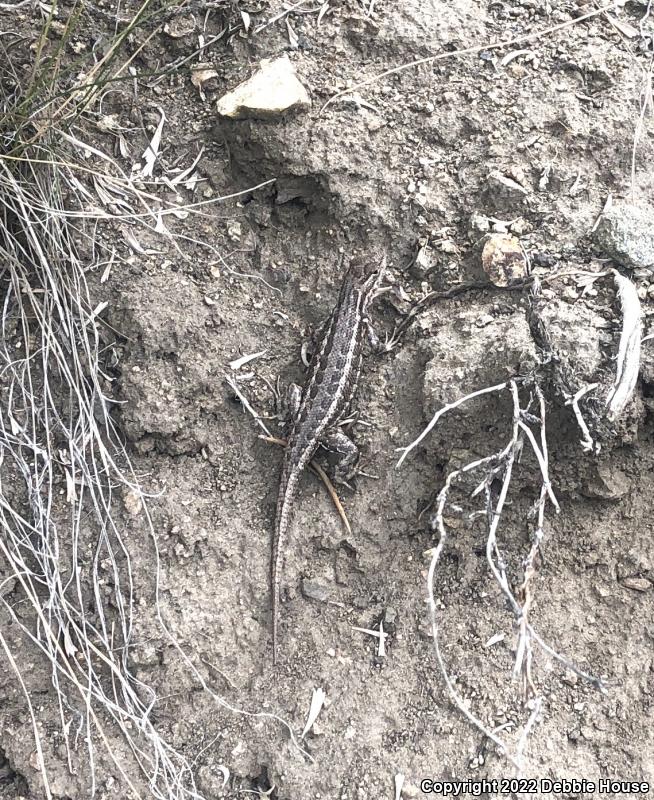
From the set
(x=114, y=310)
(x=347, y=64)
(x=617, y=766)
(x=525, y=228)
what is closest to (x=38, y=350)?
(x=114, y=310)

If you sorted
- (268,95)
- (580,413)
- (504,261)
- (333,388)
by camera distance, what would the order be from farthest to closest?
(333,388) → (268,95) → (504,261) → (580,413)

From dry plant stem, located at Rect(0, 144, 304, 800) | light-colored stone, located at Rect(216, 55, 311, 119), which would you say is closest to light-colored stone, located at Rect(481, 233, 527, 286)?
light-colored stone, located at Rect(216, 55, 311, 119)

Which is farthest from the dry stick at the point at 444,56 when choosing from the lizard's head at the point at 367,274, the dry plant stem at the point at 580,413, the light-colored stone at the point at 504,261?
the dry plant stem at the point at 580,413

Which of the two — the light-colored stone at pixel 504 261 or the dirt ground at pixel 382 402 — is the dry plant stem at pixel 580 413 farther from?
the light-colored stone at pixel 504 261

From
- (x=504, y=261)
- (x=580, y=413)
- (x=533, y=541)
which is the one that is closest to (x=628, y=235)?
(x=504, y=261)

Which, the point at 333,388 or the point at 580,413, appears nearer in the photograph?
the point at 580,413

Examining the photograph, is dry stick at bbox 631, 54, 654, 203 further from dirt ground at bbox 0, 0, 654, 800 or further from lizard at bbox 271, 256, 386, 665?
lizard at bbox 271, 256, 386, 665

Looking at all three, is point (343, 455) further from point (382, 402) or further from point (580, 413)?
point (580, 413)
